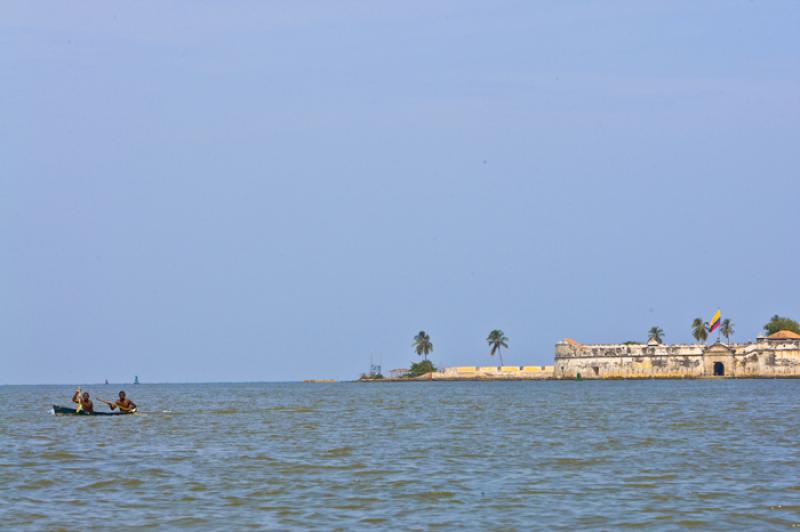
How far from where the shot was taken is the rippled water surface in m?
19.7

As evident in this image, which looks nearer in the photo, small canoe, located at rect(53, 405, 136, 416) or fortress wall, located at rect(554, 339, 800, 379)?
small canoe, located at rect(53, 405, 136, 416)

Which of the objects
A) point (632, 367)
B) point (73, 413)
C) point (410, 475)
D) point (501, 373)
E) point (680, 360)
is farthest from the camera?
point (501, 373)

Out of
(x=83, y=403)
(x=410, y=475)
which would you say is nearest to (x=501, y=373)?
(x=83, y=403)

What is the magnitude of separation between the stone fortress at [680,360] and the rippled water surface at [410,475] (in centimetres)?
10262

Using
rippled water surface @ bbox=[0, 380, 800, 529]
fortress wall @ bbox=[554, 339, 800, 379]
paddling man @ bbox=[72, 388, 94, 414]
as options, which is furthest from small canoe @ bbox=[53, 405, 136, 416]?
fortress wall @ bbox=[554, 339, 800, 379]

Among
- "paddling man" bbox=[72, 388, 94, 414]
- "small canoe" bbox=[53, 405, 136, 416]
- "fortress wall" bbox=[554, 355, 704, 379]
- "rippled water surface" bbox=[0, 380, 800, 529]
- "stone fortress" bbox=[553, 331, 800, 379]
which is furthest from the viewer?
"fortress wall" bbox=[554, 355, 704, 379]

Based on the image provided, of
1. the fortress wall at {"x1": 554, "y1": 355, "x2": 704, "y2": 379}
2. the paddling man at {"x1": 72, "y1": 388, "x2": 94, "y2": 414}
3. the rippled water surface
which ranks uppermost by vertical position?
the fortress wall at {"x1": 554, "y1": 355, "x2": 704, "y2": 379}

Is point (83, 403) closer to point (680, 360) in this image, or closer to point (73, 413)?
point (73, 413)

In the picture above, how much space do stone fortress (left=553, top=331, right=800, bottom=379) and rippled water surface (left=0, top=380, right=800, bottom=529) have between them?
337 ft

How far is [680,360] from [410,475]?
12917 centimetres

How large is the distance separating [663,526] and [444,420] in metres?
31.0

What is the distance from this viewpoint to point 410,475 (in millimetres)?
25672

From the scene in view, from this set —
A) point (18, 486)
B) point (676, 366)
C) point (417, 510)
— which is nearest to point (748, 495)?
point (417, 510)

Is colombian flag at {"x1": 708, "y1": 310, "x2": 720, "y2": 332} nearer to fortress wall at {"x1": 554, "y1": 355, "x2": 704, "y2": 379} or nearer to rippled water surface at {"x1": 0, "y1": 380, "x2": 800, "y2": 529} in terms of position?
fortress wall at {"x1": 554, "y1": 355, "x2": 704, "y2": 379}
